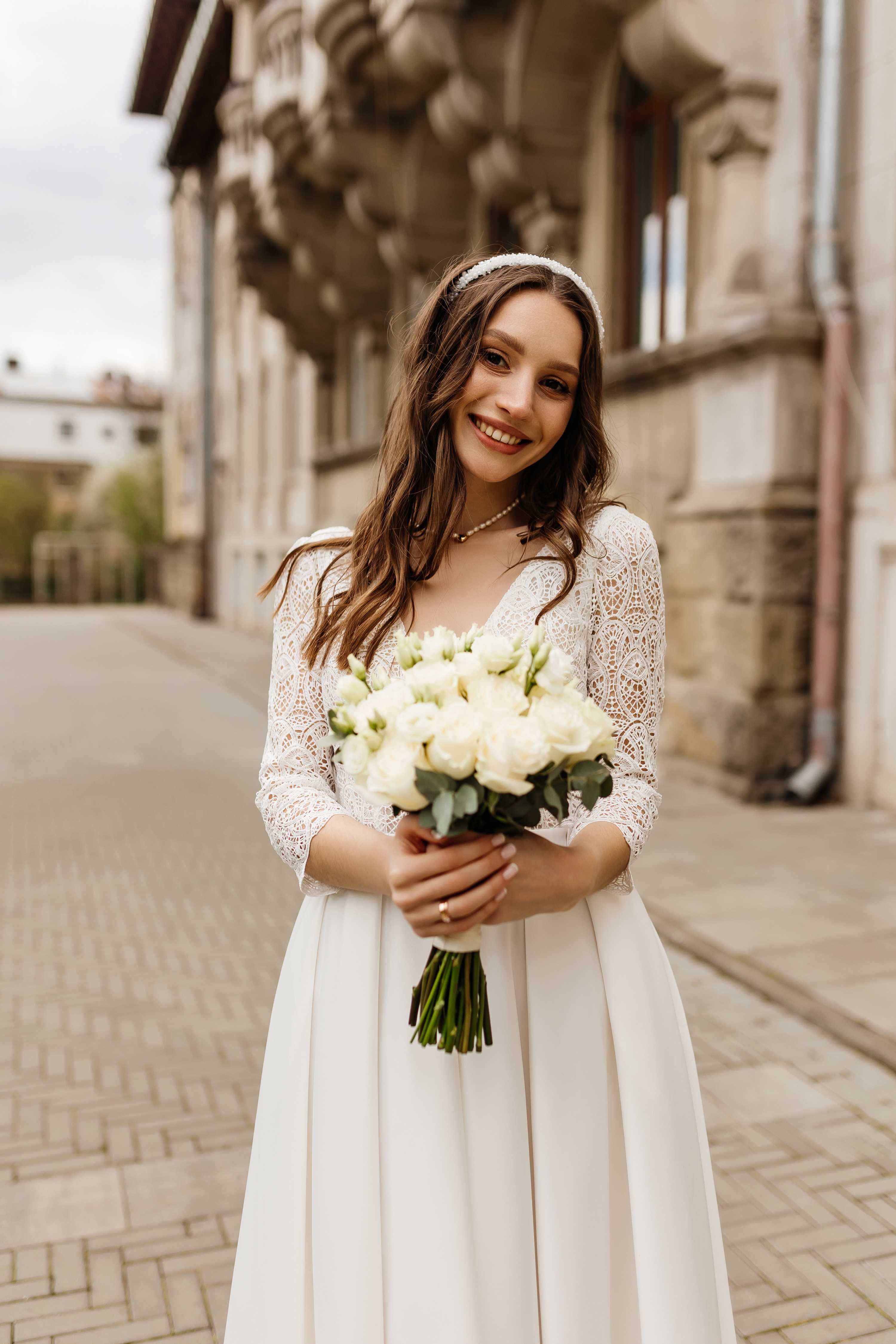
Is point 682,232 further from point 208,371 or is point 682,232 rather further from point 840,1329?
point 208,371

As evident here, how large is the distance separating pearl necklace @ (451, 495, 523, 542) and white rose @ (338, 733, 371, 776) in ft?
1.97

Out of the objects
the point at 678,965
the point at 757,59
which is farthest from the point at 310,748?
the point at 757,59

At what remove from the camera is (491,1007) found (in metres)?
1.87

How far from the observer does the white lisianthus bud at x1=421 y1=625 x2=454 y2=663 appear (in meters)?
1.57

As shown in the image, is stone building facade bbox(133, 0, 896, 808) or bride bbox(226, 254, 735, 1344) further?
stone building facade bbox(133, 0, 896, 808)

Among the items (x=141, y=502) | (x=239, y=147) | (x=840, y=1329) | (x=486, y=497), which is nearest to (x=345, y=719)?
(x=486, y=497)

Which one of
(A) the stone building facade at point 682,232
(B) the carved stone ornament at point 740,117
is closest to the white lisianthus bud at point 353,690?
(A) the stone building facade at point 682,232

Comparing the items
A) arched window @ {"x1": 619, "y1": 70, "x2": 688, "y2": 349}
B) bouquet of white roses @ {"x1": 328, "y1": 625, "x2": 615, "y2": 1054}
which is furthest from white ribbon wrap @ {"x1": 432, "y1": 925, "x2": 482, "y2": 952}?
arched window @ {"x1": 619, "y1": 70, "x2": 688, "y2": 349}

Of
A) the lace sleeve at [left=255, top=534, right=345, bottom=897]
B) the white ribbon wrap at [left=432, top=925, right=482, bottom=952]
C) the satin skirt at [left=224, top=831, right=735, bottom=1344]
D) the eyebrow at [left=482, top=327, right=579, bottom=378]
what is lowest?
the satin skirt at [left=224, top=831, right=735, bottom=1344]

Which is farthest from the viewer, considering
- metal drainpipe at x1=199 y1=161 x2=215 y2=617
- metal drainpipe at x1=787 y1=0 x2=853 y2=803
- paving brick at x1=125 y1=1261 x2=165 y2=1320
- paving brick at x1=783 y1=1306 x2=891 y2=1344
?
metal drainpipe at x1=199 y1=161 x2=215 y2=617

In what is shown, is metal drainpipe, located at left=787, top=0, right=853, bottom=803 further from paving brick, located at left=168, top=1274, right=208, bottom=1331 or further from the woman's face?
the woman's face

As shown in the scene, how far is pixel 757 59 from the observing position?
25.6 ft

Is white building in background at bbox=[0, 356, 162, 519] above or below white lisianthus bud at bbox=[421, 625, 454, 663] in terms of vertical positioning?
above

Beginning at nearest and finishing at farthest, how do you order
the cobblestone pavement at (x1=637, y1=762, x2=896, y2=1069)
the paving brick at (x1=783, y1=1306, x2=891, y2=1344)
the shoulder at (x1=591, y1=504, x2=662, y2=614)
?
1. the shoulder at (x1=591, y1=504, x2=662, y2=614)
2. the paving brick at (x1=783, y1=1306, x2=891, y2=1344)
3. the cobblestone pavement at (x1=637, y1=762, x2=896, y2=1069)
